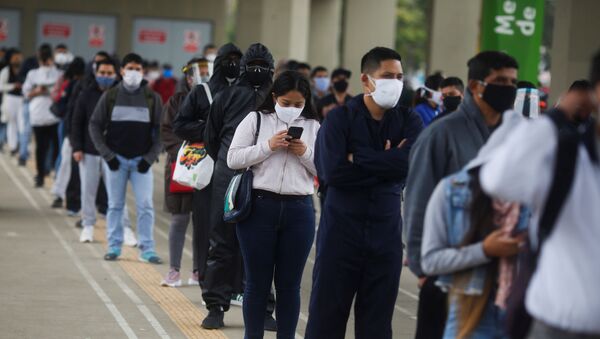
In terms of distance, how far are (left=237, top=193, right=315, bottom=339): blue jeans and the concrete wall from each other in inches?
1592

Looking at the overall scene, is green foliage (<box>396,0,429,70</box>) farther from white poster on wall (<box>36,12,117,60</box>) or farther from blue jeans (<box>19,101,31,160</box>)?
blue jeans (<box>19,101,31,160</box>)

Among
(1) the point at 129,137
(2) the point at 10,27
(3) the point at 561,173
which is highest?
(3) the point at 561,173

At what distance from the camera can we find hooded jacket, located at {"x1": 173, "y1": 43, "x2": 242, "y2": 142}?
1094 cm

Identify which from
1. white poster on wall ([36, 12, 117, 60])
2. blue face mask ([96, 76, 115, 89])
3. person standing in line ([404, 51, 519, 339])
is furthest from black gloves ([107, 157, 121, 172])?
white poster on wall ([36, 12, 117, 60])

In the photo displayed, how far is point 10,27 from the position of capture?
Result: 157 feet

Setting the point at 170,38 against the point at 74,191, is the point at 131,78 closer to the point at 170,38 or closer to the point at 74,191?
the point at 74,191

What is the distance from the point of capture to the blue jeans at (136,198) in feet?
46.4

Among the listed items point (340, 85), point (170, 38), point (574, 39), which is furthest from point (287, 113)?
point (170, 38)

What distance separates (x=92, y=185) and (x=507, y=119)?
10570 mm

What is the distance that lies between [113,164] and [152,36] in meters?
35.9

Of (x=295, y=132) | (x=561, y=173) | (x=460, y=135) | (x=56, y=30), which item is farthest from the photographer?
(x=56, y=30)

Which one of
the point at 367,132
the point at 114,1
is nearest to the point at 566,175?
the point at 367,132

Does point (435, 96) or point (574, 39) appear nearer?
point (435, 96)

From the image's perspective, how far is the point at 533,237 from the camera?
4.94 metres
